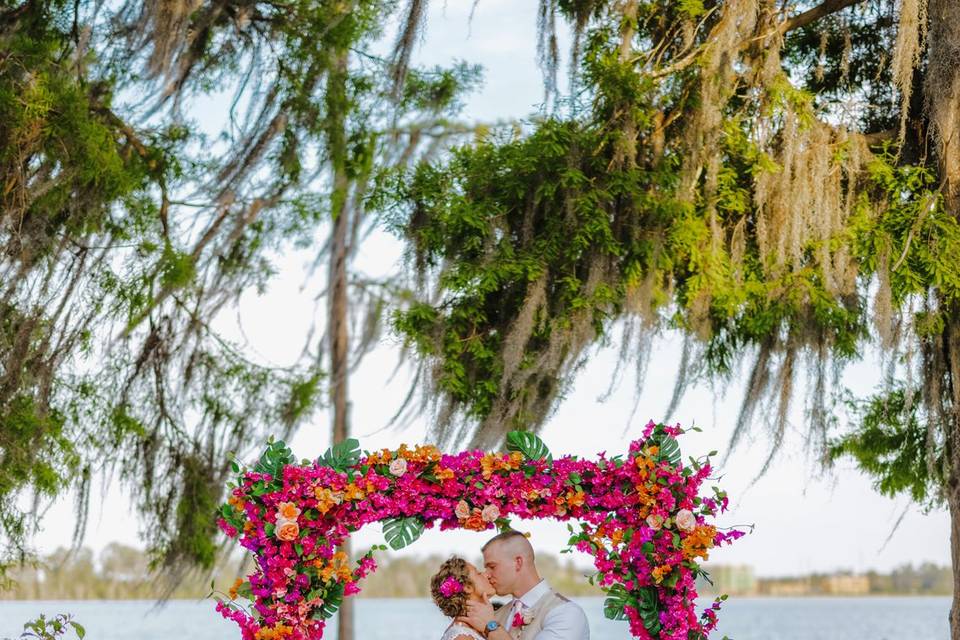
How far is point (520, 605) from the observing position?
3.96 m

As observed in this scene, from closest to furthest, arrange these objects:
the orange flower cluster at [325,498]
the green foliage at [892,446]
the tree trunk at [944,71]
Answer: the orange flower cluster at [325,498], the tree trunk at [944,71], the green foliage at [892,446]

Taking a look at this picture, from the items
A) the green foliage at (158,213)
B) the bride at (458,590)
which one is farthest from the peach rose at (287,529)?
the green foliage at (158,213)

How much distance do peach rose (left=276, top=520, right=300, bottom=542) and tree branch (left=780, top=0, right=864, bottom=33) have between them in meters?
4.74

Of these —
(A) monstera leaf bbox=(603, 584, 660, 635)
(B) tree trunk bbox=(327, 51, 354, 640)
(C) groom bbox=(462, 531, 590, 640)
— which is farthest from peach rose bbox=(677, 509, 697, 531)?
(B) tree trunk bbox=(327, 51, 354, 640)

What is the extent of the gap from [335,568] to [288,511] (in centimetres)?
28

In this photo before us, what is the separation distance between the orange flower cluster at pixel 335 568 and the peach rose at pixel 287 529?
0.47ft

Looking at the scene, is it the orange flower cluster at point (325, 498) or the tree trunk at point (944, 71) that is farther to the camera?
the tree trunk at point (944, 71)

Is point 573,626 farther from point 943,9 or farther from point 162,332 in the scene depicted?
point 162,332

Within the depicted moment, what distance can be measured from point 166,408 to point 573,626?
573 cm

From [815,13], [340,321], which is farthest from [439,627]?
[815,13]

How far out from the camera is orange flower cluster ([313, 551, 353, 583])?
392cm

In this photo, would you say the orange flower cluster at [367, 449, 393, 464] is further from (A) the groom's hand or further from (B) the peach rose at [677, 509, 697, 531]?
(B) the peach rose at [677, 509, 697, 531]

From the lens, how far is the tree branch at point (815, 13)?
7.20 metres

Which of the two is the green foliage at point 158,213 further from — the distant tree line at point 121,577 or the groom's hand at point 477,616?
the distant tree line at point 121,577
